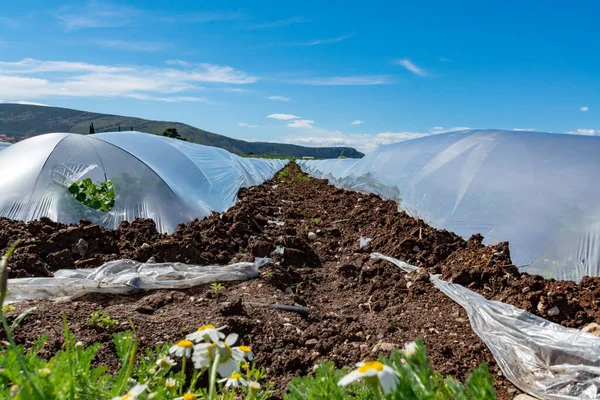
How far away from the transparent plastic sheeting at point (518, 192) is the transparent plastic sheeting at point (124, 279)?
260 cm

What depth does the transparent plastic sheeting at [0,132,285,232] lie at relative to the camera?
5.96m

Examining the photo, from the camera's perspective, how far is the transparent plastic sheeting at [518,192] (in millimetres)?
4348

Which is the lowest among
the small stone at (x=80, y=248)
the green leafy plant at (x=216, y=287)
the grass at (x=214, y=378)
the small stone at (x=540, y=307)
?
the small stone at (x=80, y=248)

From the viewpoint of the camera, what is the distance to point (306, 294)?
13.9 feet

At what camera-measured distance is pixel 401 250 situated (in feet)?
16.1

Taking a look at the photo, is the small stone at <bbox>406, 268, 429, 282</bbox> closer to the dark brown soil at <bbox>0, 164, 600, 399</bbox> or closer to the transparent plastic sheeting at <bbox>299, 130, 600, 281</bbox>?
the dark brown soil at <bbox>0, 164, 600, 399</bbox>

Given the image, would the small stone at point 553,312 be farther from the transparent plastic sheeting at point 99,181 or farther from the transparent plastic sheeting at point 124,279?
the transparent plastic sheeting at point 99,181

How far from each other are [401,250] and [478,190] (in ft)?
5.41

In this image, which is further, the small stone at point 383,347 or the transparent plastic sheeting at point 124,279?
the transparent plastic sheeting at point 124,279

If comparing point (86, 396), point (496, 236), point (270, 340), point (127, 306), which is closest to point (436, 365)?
point (270, 340)

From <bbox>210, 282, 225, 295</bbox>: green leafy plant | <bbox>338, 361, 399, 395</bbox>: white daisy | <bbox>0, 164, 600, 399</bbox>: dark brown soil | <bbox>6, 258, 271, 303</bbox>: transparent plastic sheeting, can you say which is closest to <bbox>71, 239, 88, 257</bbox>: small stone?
<bbox>0, 164, 600, 399</bbox>: dark brown soil

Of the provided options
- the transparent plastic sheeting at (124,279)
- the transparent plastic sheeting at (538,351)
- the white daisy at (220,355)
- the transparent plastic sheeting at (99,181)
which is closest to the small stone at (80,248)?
the transparent plastic sheeting at (124,279)

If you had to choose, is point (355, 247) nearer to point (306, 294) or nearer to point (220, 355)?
point (306, 294)

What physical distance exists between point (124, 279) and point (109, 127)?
5406cm
